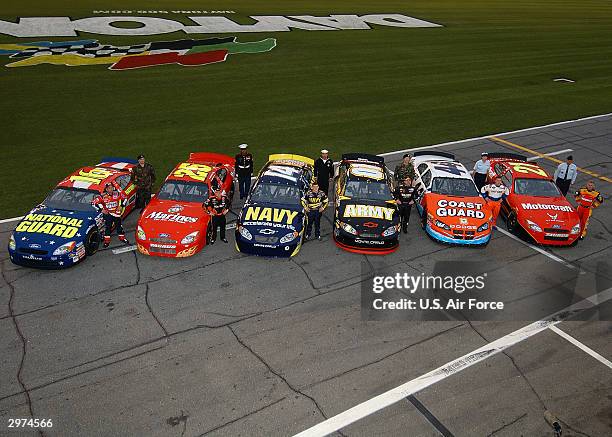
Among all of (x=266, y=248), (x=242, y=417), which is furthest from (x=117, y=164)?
(x=242, y=417)

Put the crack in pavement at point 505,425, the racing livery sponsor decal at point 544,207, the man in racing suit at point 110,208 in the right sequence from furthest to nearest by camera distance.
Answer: the racing livery sponsor decal at point 544,207 → the man in racing suit at point 110,208 → the crack in pavement at point 505,425

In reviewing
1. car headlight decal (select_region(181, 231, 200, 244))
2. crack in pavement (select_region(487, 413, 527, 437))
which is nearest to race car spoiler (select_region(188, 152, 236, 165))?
car headlight decal (select_region(181, 231, 200, 244))

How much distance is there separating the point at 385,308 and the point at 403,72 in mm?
22228

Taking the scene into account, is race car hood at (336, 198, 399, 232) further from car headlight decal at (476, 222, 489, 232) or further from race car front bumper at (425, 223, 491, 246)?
car headlight decal at (476, 222, 489, 232)

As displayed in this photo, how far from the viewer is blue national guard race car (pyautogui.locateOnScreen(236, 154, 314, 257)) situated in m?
11.0

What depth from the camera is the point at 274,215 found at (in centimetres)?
1150

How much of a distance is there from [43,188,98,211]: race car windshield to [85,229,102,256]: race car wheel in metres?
0.68

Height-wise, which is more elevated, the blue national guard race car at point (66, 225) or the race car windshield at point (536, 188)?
the race car windshield at point (536, 188)

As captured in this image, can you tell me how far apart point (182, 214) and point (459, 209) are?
693cm

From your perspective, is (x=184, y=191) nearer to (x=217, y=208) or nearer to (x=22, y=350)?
(x=217, y=208)

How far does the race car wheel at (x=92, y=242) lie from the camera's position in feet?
35.1

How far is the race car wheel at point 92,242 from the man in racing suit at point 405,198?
745 cm

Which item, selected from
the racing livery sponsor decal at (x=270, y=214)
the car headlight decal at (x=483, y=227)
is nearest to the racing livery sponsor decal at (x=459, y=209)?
the car headlight decal at (x=483, y=227)

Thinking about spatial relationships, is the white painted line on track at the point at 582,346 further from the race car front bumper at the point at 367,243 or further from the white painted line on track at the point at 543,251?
the race car front bumper at the point at 367,243
